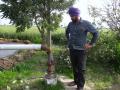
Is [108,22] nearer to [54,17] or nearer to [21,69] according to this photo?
[54,17]

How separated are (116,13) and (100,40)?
0.85m

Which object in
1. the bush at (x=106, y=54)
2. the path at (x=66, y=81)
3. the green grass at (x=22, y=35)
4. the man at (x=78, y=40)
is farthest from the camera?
the green grass at (x=22, y=35)

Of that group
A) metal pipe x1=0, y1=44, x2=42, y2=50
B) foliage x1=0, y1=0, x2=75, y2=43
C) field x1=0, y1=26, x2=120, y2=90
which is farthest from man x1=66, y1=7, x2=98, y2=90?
foliage x1=0, y1=0, x2=75, y2=43

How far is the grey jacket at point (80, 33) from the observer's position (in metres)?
8.11

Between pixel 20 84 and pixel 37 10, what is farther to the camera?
pixel 37 10

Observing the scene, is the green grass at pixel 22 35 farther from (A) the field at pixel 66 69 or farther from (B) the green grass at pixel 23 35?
(A) the field at pixel 66 69

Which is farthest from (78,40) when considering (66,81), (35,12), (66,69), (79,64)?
(35,12)

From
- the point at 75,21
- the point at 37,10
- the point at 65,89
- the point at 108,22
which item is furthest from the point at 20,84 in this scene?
the point at 108,22

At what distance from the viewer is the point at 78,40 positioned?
823 cm

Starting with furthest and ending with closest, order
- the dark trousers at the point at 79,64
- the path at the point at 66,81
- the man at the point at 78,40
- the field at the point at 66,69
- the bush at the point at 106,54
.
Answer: the bush at the point at 106,54
the field at the point at 66,69
the path at the point at 66,81
the dark trousers at the point at 79,64
the man at the point at 78,40

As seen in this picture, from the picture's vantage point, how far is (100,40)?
35.4 feet

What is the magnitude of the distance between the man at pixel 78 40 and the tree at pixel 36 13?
1.97 meters

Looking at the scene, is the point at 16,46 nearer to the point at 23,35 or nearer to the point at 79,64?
the point at 79,64

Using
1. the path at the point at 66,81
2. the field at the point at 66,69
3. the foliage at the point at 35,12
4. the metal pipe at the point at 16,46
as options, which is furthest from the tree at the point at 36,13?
the metal pipe at the point at 16,46
